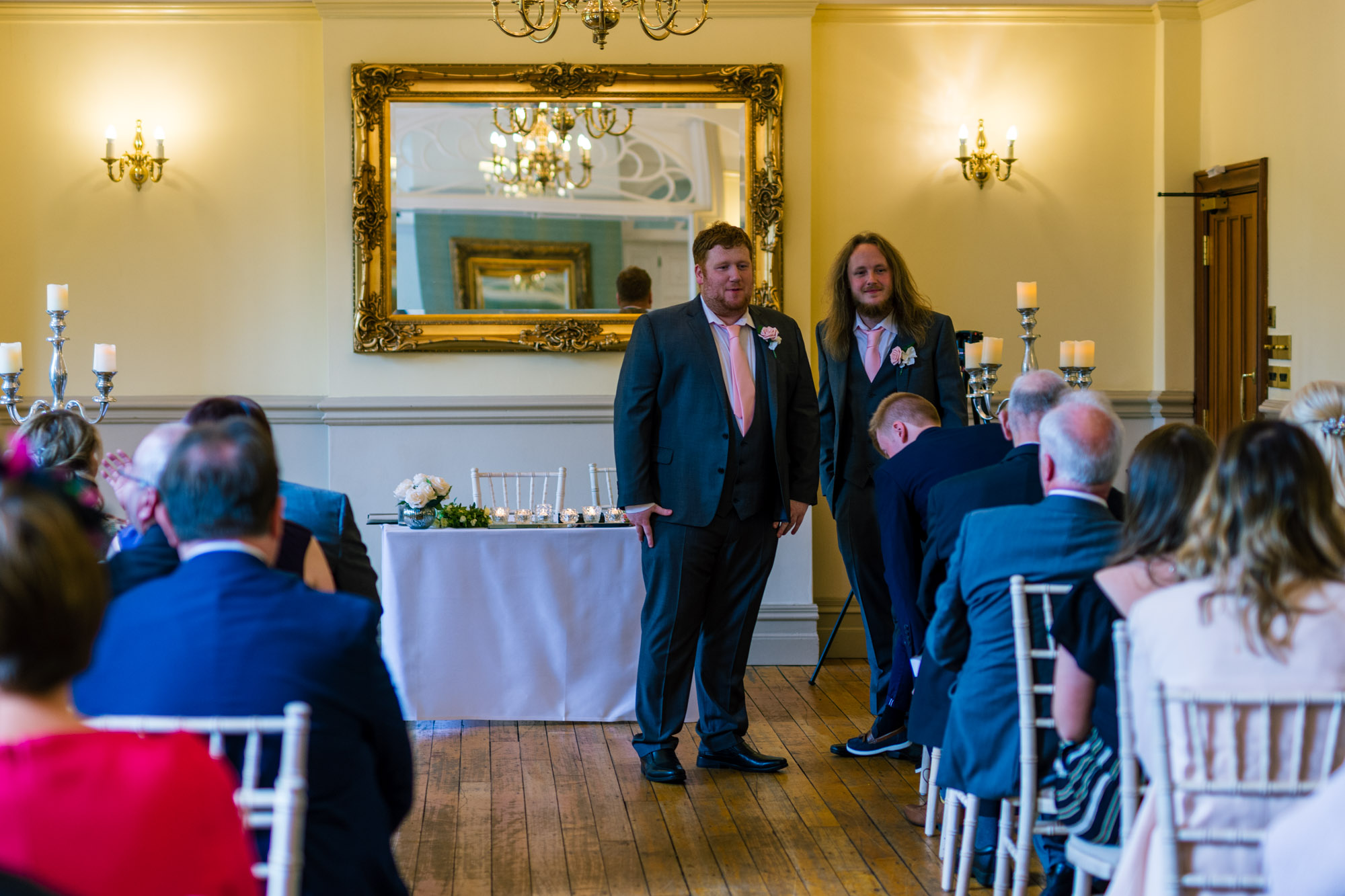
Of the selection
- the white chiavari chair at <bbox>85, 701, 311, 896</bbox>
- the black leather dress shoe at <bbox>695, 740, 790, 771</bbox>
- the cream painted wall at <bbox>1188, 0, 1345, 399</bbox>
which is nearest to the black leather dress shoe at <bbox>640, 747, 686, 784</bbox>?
the black leather dress shoe at <bbox>695, 740, 790, 771</bbox>

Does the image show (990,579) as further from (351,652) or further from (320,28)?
(320,28)

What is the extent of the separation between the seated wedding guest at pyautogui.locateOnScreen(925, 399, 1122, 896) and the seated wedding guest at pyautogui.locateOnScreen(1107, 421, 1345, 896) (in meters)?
0.52

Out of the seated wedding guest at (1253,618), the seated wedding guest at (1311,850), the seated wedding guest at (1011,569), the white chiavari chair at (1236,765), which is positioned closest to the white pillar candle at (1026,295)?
the seated wedding guest at (1011,569)

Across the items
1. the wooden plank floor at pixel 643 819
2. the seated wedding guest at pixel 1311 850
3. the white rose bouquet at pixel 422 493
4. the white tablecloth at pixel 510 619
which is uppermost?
the white rose bouquet at pixel 422 493

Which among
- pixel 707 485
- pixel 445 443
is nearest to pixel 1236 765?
pixel 707 485

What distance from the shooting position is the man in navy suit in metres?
3.81

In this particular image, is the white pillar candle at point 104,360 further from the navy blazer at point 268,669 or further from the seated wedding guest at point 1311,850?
the seated wedding guest at point 1311,850

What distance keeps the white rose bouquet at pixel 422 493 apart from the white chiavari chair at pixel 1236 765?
2.97 m

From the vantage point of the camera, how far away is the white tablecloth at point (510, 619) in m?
4.23

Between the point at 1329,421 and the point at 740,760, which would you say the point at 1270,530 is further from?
the point at 740,760

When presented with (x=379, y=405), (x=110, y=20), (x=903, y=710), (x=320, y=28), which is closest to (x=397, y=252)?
(x=379, y=405)

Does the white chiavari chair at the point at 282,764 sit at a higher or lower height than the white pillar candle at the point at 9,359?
lower

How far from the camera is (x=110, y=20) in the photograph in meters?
5.31

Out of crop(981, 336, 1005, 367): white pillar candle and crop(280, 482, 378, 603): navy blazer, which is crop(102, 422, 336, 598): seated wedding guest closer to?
crop(280, 482, 378, 603): navy blazer
